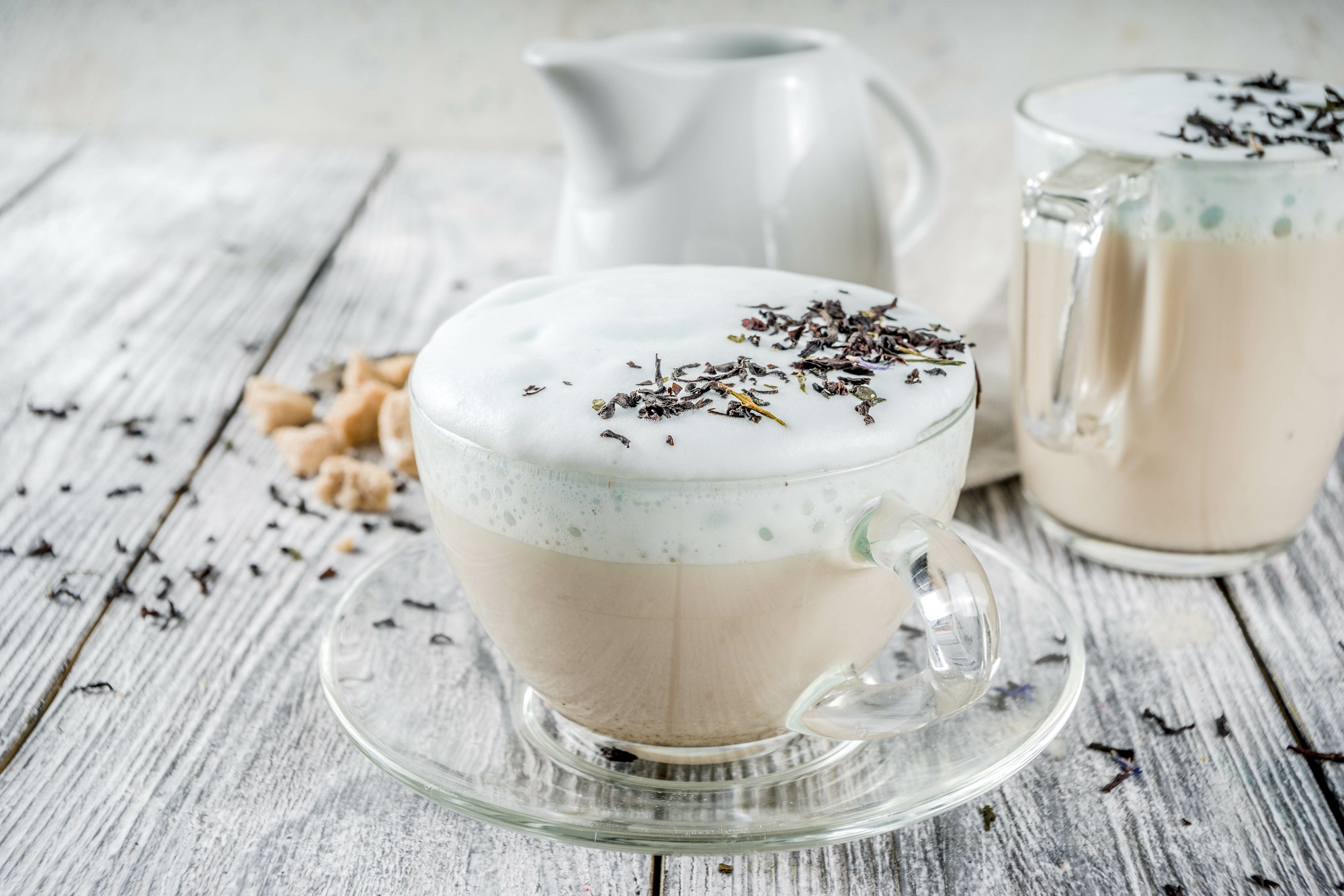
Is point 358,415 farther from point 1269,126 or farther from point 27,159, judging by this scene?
point 27,159

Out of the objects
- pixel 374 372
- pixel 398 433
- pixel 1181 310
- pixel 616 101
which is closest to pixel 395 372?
pixel 374 372

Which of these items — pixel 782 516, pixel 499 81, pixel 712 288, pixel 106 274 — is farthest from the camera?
pixel 499 81

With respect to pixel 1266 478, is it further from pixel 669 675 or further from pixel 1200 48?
pixel 1200 48

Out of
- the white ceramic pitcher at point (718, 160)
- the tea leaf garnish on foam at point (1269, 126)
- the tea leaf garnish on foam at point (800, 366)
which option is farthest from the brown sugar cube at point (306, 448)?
the tea leaf garnish on foam at point (1269, 126)

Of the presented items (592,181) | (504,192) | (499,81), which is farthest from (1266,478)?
(499,81)

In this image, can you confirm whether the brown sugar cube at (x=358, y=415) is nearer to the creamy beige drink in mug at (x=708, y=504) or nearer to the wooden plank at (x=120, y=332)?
the wooden plank at (x=120, y=332)

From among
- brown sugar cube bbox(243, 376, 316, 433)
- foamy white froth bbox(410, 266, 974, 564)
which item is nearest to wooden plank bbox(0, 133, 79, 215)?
brown sugar cube bbox(243, 376, 316, 433)

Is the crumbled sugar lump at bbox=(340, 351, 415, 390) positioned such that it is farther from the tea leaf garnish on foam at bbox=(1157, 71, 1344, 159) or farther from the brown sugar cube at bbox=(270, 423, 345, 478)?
the tea leaf garnish on foam at bbox=(1157, 71, 1344, 159)
